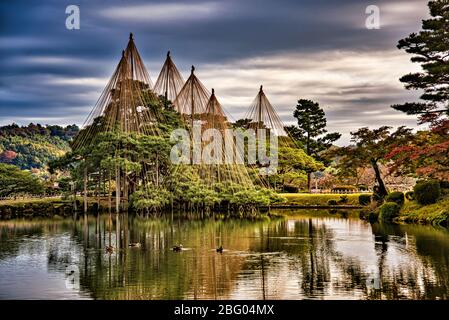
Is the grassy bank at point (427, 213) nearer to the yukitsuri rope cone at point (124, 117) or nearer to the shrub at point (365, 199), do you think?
the shrub at point (365, 199)

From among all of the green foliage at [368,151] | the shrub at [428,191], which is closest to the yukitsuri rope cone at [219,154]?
the green foliage at [368,151]

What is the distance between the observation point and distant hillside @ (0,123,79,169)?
84000 millimetres

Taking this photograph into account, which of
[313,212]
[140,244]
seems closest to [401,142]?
[313,212]

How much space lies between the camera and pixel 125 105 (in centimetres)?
5053

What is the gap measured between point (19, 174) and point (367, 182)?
1322 inches

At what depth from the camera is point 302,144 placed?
68125 mm

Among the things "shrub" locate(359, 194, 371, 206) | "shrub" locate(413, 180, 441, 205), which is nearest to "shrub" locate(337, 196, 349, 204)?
"shrub" locate(359, 194, 371, 206)

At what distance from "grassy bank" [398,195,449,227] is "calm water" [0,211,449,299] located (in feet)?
4.34

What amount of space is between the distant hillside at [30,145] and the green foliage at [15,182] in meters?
30.4

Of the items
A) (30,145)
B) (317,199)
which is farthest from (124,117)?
(30,145)

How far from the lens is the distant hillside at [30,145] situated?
84.0 meters

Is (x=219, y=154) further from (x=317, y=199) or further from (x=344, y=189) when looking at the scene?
(x=344, y=189)
